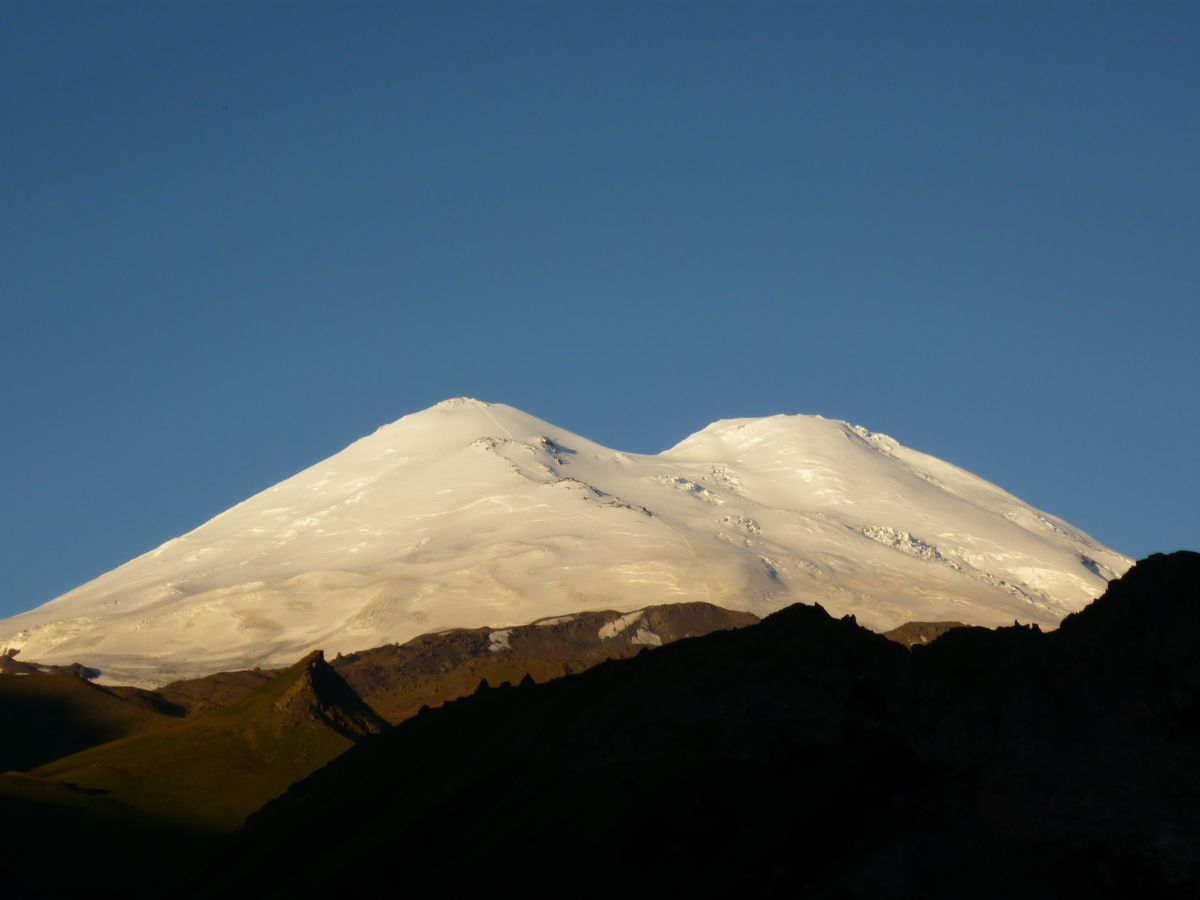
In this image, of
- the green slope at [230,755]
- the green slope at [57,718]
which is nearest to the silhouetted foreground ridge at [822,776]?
the green slope at [230,755]

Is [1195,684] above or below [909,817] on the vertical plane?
above

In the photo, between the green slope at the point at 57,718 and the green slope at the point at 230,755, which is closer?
the green slope at the point at 230,755

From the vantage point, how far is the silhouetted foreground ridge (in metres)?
35.6

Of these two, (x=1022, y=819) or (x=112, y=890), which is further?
(x=112, y=890)

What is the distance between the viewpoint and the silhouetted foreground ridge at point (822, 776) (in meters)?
35.6

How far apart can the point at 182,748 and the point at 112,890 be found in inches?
806

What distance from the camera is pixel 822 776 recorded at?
43344 mm

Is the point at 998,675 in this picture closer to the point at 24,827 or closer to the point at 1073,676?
the point at 1073,676

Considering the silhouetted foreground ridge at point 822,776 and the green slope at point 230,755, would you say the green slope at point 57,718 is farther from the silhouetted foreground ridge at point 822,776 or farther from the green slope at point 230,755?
the silhouetted foreground ridge at point 822,776

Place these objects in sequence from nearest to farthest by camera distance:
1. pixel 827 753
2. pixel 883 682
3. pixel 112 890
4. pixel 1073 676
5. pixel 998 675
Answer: pixel 1073 676, pixel 998 675, pixel 827 753, pixel 883 682, pixel 112 890

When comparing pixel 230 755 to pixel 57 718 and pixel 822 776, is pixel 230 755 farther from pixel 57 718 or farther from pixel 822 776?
pixel 822 776

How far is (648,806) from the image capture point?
45.5 metres

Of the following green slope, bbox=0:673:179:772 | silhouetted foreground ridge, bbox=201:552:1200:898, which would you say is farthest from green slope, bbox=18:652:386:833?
silhouetted foreground ridge, bbox=201:552:1200:898

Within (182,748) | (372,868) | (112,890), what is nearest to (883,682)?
(372,868)
